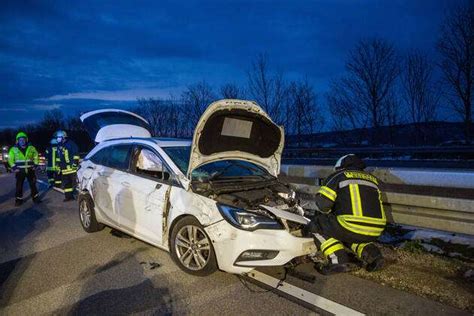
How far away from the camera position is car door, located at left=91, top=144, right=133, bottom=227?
18.7 ft

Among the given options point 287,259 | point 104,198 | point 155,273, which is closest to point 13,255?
point 104,198

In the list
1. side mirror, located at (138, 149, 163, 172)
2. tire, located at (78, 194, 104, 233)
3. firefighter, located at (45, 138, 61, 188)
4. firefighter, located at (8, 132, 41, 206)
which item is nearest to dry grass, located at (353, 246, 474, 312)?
side mirror, located at (138, 149, 163, 172)

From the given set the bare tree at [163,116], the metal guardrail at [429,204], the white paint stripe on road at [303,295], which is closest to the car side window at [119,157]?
the white paint stripe on road at [303,295]

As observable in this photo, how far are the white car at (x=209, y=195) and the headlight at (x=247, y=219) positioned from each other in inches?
0.4

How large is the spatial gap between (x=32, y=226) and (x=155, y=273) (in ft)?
13.2

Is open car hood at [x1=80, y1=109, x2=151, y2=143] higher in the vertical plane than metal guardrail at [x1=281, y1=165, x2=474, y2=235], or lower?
higher

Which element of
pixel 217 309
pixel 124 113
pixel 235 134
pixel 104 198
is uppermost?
pixel 124 113

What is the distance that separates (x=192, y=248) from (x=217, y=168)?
1304 mm

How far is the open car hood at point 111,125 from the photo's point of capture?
8.22 meters

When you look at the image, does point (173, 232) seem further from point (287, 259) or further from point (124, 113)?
point (124, 113)

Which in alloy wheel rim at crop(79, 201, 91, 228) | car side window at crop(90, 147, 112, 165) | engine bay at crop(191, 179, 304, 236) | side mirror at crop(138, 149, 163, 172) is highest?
car side window at crop(90, 147, 112, 165)

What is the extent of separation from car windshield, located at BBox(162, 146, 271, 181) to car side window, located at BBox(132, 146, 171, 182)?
0.19 meters

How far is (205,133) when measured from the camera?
4727 mm

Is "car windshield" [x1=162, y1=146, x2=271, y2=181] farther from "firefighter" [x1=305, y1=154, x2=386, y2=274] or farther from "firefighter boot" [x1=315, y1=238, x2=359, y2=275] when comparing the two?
"firefighter boot" [x1=315, y1=238, x2=359, y2=275]
